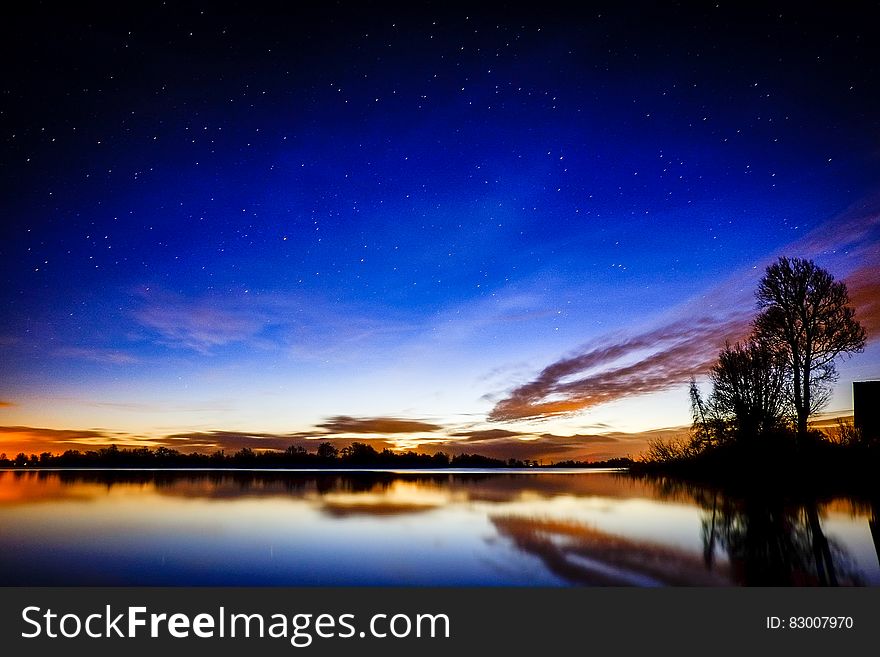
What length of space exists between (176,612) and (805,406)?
17.3 metres

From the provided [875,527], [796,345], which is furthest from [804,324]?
[875,527]

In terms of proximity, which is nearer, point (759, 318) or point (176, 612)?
point (176, 612)

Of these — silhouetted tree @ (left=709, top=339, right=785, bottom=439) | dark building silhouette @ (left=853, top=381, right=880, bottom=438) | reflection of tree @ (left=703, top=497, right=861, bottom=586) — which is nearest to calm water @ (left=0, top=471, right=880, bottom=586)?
reflection of tree @ (left=703, top=497, right=861, bottom=586)

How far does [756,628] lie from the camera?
153 inches

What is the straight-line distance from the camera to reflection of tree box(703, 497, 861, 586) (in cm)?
487

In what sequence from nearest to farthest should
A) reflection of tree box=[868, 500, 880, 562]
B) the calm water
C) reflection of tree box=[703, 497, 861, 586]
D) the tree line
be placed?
reflection of tree box=[703, 497, 861, 586], the calm water, reflection of tree box=[868, 500, 880, 562], the tree line

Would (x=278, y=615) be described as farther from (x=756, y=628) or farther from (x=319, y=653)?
(x=756, y=628)

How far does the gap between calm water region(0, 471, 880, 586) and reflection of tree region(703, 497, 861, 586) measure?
0.02 meters

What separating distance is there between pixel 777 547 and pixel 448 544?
4.10 meters

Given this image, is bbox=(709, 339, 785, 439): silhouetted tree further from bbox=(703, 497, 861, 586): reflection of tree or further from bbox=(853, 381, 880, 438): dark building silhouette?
bbox=(703, 497, 861, 586): reflection of tree

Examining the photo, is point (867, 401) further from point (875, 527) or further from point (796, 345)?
point (875, 527)

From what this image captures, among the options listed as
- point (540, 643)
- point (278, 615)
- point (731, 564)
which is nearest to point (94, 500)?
point (278, 615)

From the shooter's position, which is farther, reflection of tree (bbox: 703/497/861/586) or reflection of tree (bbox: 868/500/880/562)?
reflection of tree (bbox: 868/500/880/562)

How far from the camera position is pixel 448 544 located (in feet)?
22.2
